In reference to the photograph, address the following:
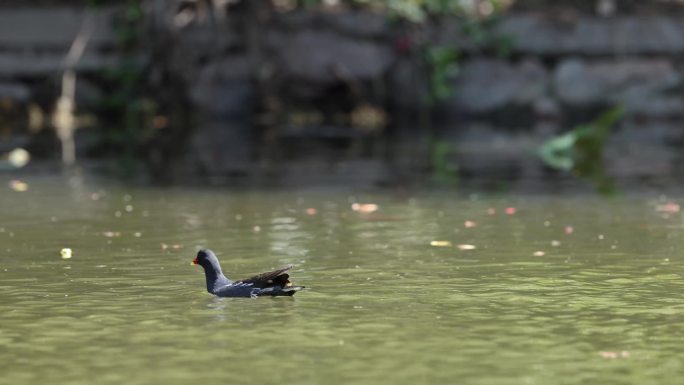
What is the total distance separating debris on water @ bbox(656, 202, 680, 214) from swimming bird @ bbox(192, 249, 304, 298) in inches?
225

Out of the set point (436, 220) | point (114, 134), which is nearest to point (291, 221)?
point (436, 220)

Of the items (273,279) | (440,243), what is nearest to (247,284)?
(273,279)

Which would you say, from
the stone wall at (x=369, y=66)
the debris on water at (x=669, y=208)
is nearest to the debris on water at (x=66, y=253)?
the debris on water at (x=669, y=208)

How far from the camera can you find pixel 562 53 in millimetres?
30688

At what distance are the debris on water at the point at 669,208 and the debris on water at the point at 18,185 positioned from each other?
6641 millimetres

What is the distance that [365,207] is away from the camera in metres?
14.4

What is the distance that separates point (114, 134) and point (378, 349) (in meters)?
19.3

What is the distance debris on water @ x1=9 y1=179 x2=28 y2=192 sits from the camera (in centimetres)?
1614

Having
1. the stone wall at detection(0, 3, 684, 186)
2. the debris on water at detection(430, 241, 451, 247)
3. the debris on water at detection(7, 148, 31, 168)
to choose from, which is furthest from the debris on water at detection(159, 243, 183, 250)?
the stone wall at detection(0, 3, 684, 186)

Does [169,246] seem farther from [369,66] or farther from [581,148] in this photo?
[369,66]

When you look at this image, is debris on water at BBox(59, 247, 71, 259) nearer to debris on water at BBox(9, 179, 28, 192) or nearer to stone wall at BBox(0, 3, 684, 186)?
debris on water at BBox(9, 179, 28, 192)

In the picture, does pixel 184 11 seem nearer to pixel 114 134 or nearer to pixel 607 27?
pixel 114 134

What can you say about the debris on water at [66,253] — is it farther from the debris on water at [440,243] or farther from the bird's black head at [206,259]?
the debris on water at [440,243]

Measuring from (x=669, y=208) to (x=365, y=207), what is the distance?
9.33ft
